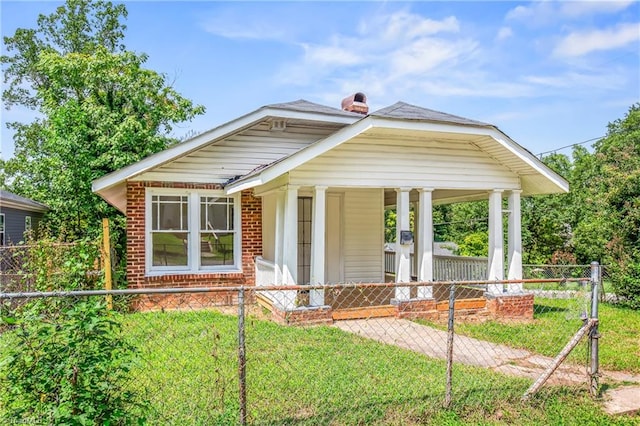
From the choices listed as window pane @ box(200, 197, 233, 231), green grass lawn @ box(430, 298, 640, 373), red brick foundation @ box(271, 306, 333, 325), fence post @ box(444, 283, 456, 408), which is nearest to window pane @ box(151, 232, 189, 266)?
window pane @ box(200, 197, 233, 231)

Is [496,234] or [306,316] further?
[496,234]

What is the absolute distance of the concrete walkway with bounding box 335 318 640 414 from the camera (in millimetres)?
4895

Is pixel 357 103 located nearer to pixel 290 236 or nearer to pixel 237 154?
pixel 237 154

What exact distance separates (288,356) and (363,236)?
19.8ft

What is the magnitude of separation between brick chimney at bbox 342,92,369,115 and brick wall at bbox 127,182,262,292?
3907 millimetres

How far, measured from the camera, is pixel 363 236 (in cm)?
1155

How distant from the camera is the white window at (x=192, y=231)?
31.2 ft

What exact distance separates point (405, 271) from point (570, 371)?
141 inches

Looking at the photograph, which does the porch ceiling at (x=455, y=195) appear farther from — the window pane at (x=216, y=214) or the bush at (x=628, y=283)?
the window pane at (x=216, y=214)

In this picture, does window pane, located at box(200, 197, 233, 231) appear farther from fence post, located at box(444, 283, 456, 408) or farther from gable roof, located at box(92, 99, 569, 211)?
fence post, located at box(444, 283, 456, 408)

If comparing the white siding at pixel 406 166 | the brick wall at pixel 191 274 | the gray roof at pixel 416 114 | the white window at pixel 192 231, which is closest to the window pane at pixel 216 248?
the white window at pixel 192 231

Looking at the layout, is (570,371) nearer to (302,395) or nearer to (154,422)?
(302,395)

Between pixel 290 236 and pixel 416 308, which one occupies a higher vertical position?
pixel 290 236

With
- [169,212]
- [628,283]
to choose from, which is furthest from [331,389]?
[628,283]
